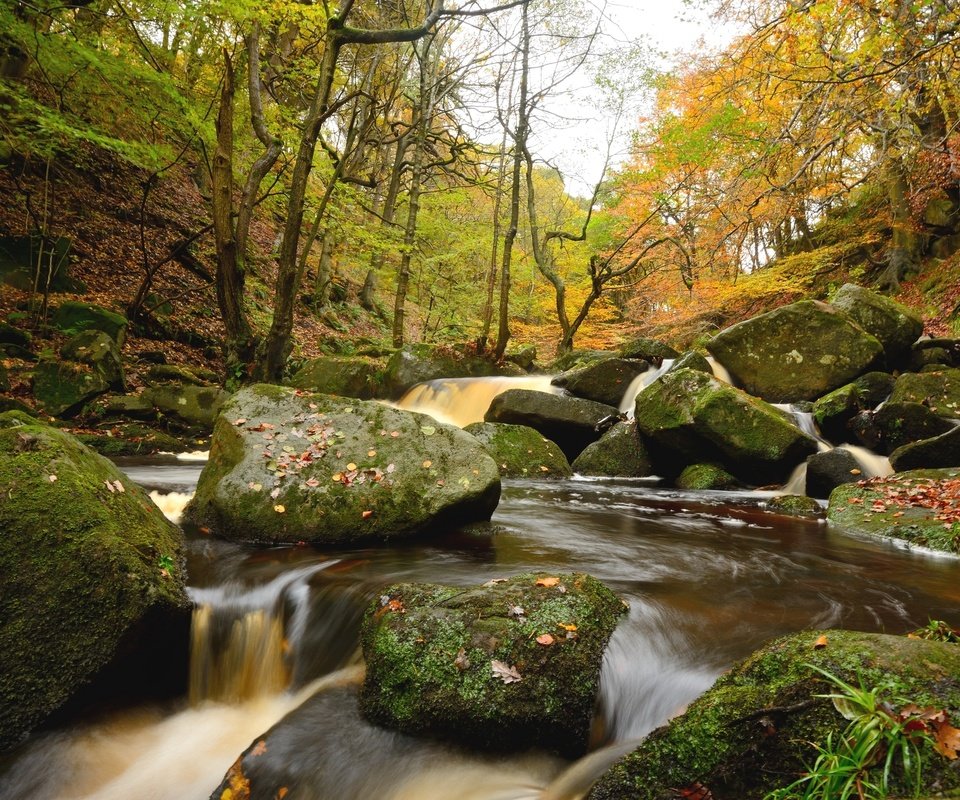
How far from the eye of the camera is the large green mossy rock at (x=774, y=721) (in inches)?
67.4

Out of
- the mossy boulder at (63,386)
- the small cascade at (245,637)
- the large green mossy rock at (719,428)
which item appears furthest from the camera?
the mossy boulder at (63,386)

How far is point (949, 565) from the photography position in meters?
4.63

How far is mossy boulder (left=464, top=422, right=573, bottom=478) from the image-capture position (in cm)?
871

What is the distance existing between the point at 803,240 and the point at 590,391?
1328 cm

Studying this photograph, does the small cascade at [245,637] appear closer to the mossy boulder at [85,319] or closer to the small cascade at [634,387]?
the small cascade at [634,387]

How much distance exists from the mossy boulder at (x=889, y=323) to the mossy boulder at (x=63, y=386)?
1289 centimetres

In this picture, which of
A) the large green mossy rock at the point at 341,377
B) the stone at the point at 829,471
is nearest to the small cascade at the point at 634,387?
the stone at the point at 829,471

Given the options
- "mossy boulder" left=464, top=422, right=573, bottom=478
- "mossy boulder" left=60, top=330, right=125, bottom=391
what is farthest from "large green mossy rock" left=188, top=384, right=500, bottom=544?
"mossy boulder" left=60, top=330, right=125, bottom=391

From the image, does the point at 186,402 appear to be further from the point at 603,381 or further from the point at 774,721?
the point at 774,721

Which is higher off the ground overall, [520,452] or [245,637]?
[520,452]

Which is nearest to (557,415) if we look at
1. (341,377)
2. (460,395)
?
(460,395)

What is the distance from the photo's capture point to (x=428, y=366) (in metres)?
12.8

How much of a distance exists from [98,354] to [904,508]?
1119cm

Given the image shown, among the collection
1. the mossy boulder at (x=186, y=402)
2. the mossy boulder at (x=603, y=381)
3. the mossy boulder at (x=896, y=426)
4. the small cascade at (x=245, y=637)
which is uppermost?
the mossy boulder at (x=603, y=381)
